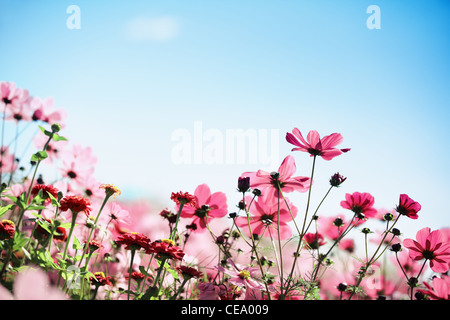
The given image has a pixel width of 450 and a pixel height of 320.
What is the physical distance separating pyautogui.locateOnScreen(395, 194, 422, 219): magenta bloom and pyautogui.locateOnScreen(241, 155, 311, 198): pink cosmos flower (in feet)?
0.64

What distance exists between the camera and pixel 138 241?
19.9 inches

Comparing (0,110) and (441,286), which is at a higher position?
(0,110)

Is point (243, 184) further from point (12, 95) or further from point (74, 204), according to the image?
point (12, 95)

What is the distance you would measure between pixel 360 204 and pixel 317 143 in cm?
20

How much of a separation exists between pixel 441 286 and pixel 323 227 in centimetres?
38

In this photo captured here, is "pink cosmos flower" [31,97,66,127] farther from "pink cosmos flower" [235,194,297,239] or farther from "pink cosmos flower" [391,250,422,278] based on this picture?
"pink cosmos flower" [391,250,422,278]

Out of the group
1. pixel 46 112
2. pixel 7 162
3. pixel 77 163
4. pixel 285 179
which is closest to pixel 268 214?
pixel 285 179

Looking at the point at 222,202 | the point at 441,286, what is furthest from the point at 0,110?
the point at 441,286

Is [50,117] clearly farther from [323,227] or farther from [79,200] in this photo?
[323,227]

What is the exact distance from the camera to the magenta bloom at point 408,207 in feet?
1.86

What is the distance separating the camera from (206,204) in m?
0.62

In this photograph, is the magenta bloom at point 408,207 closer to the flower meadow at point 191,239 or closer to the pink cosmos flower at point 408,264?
the flower meadow at point 191,239

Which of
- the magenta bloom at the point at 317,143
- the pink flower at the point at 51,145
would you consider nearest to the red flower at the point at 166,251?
the magenta bloom at the point at 317,143

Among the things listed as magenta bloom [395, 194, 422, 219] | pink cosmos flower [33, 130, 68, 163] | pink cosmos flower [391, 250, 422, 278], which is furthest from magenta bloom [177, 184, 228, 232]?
pink cosmos flower [391, 250, 422, 278]
